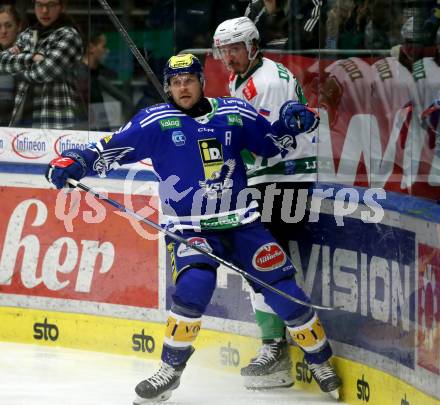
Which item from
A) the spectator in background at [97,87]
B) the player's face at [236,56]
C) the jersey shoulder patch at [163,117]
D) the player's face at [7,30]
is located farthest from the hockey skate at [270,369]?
the player's face at [7,30]

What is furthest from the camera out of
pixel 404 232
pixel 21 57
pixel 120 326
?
pixel 21 57

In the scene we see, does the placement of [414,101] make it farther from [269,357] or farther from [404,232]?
[269,357]

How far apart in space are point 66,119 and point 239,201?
1.71 metres

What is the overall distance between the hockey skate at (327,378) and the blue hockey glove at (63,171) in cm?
134

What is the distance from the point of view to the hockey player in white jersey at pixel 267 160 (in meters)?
5.80

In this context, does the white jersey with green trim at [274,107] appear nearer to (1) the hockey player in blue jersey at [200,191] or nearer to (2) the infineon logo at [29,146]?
(1) the hockey player in blue jersey at [200,191]

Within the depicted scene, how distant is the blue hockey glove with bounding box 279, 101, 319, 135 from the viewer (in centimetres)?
550

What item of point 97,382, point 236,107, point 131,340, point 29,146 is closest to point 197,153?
point 236,107

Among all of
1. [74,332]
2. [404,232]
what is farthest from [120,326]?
[404,232]

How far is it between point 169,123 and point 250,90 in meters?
0.48

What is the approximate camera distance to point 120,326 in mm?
6672

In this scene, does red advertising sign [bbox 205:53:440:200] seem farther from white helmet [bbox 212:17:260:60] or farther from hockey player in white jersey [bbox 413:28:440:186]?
white helmet [bbox 212:17:260:60]

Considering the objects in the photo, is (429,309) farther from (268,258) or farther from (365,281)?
(268,258)

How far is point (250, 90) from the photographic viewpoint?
5816 mm
